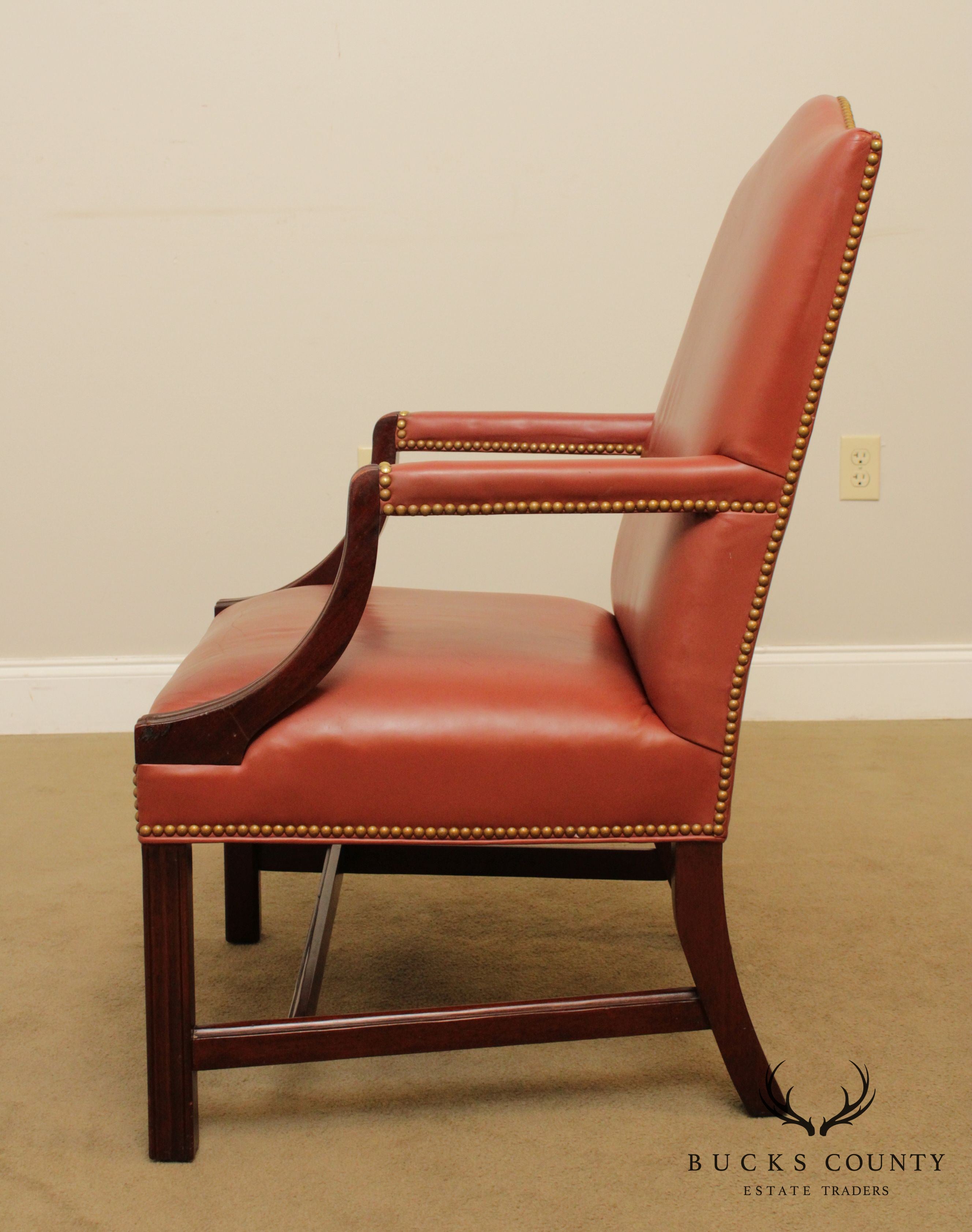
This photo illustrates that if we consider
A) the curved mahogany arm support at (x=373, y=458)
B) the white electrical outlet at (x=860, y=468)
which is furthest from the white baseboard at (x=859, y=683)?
the curved mahogany arm support at (x=373, y=458)

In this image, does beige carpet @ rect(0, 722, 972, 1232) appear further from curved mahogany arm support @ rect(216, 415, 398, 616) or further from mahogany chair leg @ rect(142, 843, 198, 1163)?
curved mahogany arm support @ rect(216, 415, 398, 616)

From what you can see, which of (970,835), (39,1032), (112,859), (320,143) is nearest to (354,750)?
(39,1032)

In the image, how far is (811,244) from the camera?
33.5 inches

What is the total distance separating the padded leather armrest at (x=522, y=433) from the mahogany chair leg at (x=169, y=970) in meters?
0.62

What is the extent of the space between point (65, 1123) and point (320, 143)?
1.68m

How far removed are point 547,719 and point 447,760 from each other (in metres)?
0.09

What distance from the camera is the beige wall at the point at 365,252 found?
1.99m

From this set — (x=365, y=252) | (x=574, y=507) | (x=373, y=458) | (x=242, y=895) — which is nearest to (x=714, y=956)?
(x=574, y=507)

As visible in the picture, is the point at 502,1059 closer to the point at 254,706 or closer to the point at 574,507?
the point at 254,706

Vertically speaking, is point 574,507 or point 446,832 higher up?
point 574,507

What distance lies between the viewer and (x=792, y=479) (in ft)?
2.90

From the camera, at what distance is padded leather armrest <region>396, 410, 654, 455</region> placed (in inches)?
52.6

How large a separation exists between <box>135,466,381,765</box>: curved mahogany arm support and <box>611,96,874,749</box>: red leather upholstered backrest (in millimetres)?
264

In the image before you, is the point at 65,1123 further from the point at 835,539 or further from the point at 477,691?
the point at 835,539
